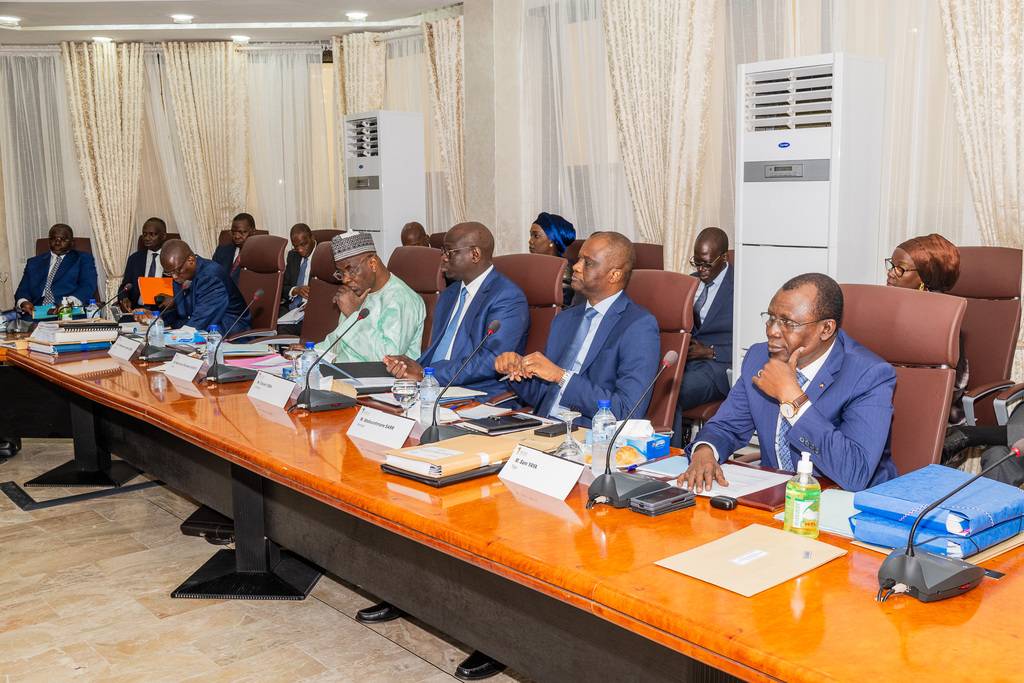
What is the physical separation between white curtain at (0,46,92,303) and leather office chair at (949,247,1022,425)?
8.21 metres

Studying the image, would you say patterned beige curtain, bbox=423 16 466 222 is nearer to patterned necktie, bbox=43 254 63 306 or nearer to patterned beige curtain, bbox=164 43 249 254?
patterned beige curtain, bbox=164 43 249 254

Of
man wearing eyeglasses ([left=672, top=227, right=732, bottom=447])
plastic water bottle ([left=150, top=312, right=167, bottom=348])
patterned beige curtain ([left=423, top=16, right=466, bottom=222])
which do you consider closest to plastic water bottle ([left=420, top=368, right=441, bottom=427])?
plastic water bottle ([left=150, top=312, right=167, bottom=348])

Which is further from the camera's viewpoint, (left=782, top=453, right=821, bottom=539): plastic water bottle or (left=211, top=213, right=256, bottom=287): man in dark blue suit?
(left=211, top=213, right=256, bottom=287): man in dark blue suit

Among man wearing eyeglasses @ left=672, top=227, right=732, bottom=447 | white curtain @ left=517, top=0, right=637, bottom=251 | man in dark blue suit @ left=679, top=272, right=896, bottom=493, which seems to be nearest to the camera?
man in dark blue suit @ left=679, top=272, right=896, bottom=493

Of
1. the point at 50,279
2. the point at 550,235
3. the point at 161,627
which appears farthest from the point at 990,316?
the point at 50,279

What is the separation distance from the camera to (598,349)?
299cm

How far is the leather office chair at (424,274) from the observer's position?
4109 millimetres

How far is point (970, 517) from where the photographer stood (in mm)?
1534

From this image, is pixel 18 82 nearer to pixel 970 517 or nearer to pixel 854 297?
pixel 854 297

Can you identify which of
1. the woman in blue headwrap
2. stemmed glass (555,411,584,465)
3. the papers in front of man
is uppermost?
the woman in blue headwrap

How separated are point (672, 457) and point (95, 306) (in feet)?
13.3

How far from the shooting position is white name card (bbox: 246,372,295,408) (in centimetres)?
295

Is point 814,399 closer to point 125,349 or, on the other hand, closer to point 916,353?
point 916,353

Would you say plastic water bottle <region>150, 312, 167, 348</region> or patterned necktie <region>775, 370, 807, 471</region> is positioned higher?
plastic water bottle <region>150, 312, 167, 348</region>
